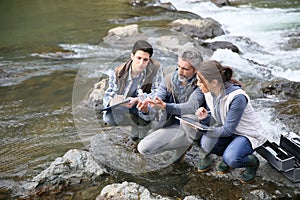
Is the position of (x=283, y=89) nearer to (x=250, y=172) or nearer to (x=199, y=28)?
(x=250, y=172)

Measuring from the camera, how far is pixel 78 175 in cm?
320

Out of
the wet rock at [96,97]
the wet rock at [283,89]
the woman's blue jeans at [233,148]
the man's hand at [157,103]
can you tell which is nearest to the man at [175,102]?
the man's hand at [157,103]

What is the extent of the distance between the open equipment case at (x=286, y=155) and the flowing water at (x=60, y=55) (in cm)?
92

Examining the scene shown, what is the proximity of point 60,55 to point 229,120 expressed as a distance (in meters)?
5.98

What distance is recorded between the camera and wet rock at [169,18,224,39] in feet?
31.0

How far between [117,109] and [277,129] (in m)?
1.94

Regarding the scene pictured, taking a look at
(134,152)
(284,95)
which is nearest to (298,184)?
(134,152)

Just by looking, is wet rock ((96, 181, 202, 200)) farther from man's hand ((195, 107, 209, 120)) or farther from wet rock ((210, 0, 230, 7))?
wet rock ((210, 0, 230, 7))

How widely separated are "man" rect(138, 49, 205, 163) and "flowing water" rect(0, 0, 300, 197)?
1.17 metres

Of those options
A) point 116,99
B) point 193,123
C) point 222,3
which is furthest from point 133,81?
point 222,3

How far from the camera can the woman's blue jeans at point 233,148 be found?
2812 mm

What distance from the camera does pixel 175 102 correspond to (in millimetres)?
3238

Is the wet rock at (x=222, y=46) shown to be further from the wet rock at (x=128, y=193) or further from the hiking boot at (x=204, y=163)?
the wet rock at (x=128, y=193)

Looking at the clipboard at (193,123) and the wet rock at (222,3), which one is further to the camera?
the wet rock at (222,3)
